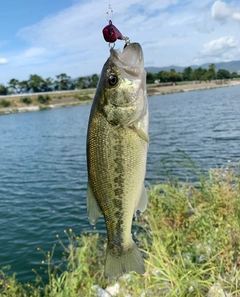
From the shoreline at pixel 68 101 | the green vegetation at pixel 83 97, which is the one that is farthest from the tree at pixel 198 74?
the green vegetation at pixel 83 97

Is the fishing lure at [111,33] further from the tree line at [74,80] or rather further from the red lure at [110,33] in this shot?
the tree line at [74,80]

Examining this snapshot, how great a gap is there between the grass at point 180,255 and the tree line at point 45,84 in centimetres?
11557

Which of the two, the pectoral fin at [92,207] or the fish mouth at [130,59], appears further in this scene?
the pectoral fin at [92,207]

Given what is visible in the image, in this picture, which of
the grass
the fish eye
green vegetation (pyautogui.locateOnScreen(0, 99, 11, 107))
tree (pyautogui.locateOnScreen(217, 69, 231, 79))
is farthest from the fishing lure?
tree (pyautogui.locateOnScreen(217, 69, 231, 79))

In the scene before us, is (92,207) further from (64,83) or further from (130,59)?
(64,83)

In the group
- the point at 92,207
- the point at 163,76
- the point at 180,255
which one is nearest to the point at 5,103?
the point at 163,76

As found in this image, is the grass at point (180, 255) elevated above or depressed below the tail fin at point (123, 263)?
below

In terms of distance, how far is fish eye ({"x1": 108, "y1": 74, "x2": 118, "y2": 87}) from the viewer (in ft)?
7.81

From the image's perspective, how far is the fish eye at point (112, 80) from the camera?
2.38 m

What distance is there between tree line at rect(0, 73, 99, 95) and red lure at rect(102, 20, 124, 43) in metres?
121

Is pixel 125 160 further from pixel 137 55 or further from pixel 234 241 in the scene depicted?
pixel 234 241

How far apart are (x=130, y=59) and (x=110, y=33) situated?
0.72 ft

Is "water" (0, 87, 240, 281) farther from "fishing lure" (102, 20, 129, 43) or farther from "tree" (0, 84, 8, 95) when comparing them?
"tree" (0, 84, 8, 95)

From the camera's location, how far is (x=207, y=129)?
28203 mm
